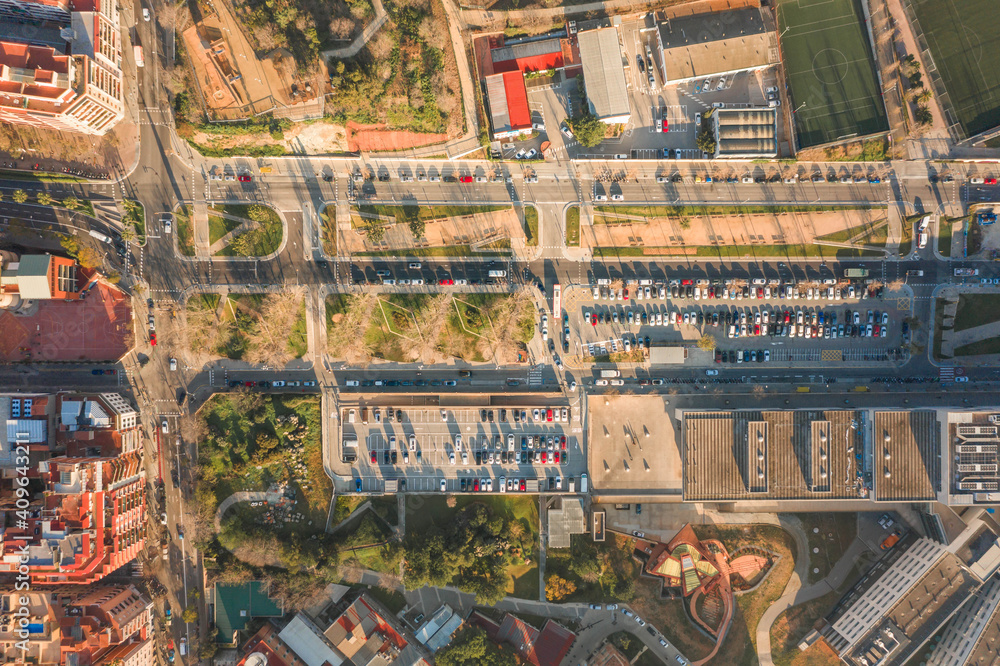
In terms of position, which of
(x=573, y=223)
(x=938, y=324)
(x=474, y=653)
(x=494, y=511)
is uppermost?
(x=573, y=223)

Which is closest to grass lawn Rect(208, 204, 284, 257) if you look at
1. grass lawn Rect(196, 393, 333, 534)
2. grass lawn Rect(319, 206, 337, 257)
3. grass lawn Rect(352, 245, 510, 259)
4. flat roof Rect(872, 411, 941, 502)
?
grass lawn Rect(319, 206, 337, 257)

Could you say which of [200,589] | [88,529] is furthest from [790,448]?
[88,529]

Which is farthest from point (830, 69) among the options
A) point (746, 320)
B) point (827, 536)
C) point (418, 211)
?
point (827, 536)

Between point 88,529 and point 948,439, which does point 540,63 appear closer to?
point 948,439

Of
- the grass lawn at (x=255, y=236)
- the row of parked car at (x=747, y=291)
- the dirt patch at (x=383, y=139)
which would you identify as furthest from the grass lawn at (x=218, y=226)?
the row of parked car at (x=747, y=291)

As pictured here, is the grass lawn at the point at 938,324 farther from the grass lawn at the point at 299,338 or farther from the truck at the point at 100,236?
the truck at the point at 100,236

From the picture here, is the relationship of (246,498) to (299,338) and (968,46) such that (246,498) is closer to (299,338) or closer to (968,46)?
(299,338)
